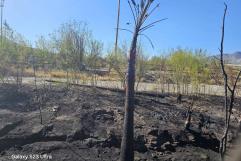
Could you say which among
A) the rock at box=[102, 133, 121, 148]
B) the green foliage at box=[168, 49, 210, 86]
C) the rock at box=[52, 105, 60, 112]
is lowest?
the rock at box=[102, 133, 121, 148]

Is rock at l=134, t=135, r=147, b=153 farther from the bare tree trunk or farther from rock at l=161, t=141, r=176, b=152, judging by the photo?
the bare tree trunk

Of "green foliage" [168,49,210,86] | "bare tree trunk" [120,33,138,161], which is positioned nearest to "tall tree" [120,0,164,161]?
"bare tree trunk" [120,33,138,161]

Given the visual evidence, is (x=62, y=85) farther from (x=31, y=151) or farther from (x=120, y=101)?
(x=31, y=151)

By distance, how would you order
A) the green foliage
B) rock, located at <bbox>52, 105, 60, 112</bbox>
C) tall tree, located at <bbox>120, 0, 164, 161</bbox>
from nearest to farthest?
tall tree, located at <bbox>120, 0, 164, 161</bbox> → rock, located at <bbox>52, 105, 60, 112</bbox> → the green foliage

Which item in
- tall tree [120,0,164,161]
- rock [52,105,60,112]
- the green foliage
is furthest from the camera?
the green foliage

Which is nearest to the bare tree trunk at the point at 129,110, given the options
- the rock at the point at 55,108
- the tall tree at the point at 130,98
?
the tall tree at the point at 130,98

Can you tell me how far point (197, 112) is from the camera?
13422 mm

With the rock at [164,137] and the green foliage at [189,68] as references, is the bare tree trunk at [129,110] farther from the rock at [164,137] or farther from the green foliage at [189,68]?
the green foliage at [189,68]

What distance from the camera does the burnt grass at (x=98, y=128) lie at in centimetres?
955

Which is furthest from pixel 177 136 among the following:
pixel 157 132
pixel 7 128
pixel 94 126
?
pixel 7 128

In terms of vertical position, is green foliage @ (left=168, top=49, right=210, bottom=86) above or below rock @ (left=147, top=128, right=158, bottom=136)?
above

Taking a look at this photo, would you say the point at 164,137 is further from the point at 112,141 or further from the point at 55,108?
the point at 55,108

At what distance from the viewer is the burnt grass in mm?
9555

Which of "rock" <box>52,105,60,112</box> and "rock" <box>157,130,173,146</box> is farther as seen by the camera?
"rock" <box>52,105,60,112</box>
